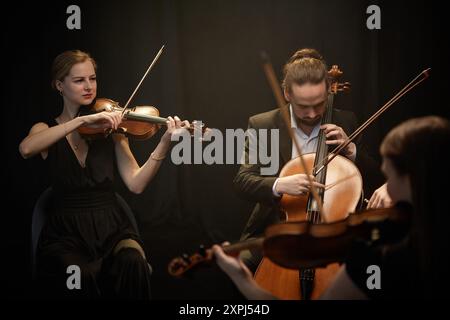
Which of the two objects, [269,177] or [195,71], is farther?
[195,71]

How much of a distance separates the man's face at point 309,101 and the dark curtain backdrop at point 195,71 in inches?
10.0

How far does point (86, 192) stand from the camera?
3193mm

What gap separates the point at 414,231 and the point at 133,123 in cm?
159

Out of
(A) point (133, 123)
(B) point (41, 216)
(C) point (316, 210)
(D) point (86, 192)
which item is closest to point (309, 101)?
(C) point (316, 210)

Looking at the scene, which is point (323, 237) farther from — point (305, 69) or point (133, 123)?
point (133, 123)

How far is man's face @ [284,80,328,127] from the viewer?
308 cm

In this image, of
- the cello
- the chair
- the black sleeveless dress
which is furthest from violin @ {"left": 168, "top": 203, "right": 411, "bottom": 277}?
the chair

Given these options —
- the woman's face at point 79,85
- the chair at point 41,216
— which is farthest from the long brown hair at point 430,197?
the woman's face at point 79,85

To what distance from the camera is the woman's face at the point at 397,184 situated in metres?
2.13

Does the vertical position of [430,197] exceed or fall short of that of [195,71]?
it falls short

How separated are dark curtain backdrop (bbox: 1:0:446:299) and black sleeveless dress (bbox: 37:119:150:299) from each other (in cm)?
21

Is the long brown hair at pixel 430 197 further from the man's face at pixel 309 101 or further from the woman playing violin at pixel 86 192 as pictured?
the woman playing violin at pixel 86 192
